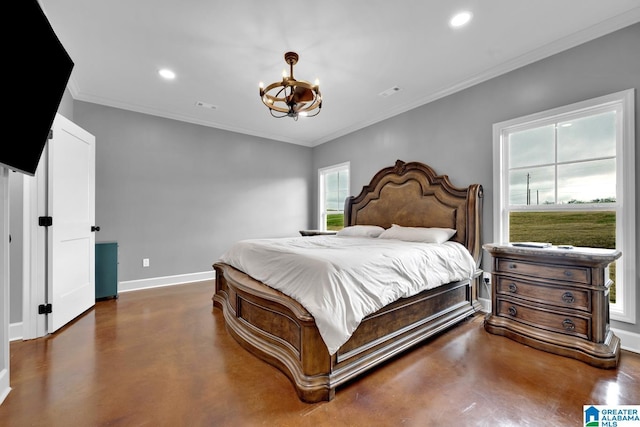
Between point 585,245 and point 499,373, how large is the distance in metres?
1.64

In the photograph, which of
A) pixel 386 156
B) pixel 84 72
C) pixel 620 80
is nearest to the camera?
pixel 620 80

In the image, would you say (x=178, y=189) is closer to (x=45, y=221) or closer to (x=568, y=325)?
(x=45, y=221)

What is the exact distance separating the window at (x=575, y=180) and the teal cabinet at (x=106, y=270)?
15.9ft

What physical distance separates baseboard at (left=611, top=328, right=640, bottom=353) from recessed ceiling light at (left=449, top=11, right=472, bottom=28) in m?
2.95

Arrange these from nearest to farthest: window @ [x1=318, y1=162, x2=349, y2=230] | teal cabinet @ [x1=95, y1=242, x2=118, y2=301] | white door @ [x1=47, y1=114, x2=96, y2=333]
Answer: white door @ [x1=47, y1=114, x2=96, y2=333], teal cabinet @ [x1=95, y1=242, x2=118, y2=301], window @ [x1=318, y1=162, x2=349, y2=230]

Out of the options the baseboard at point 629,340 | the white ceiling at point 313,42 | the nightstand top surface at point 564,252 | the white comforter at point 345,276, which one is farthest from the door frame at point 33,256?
the baseboard at point 629,340

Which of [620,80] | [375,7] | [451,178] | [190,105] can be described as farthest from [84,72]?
[620,80]

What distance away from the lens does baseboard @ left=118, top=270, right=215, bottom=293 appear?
13.4ft

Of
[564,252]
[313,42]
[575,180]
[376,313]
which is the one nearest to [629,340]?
[564,252]

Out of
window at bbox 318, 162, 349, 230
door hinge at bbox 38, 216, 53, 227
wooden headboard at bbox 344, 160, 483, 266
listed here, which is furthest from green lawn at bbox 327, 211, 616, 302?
door hinge at bbox 38, 216, 53, 227

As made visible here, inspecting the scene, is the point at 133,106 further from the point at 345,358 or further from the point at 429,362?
the point at 429,362

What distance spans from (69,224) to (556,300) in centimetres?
471

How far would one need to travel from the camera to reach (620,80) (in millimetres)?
2324

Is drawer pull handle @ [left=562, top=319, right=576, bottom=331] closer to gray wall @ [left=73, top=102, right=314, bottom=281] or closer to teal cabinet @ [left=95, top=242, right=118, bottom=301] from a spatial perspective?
gray wall @ [left=73, top=102, right=314, bottom=281]
